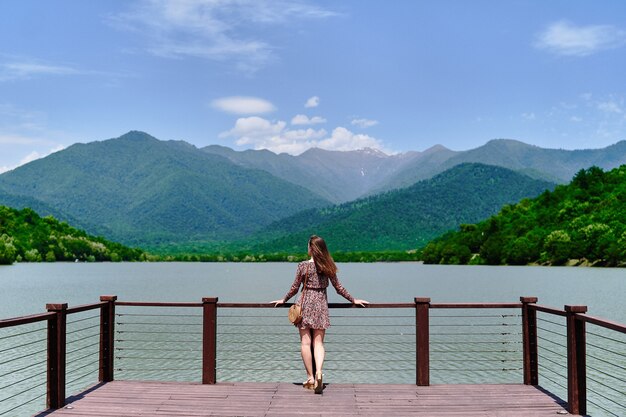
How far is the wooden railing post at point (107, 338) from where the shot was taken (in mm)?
9289

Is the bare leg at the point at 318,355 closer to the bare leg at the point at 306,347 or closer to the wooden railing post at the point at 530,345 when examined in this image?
the bare leg at the point at 306,347

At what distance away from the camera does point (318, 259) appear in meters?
8.38

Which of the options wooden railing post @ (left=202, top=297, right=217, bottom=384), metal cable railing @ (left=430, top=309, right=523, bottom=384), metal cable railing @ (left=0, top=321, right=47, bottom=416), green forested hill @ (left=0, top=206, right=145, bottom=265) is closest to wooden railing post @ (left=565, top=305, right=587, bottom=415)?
metal cable railing @ (left=430, top=309, right=523, bottom=384)

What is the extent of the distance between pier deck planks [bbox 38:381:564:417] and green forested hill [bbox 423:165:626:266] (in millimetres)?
81072

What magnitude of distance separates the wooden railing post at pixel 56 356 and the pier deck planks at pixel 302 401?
0.62 feet

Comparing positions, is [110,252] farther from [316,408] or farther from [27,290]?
[316,408]

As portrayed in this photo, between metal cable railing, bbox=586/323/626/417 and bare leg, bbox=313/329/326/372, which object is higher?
bare leg, bbox=313/329/326/372

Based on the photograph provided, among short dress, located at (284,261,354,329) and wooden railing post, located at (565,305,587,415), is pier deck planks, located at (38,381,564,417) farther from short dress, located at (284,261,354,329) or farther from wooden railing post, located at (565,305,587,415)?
short dress, located at (284,261,354,329)

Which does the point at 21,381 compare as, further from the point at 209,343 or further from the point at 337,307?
the point at 337,307

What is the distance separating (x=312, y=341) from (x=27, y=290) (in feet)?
190

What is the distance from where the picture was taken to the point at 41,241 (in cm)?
12406

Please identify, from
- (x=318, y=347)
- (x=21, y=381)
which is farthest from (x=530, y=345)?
(x=21, y=381)

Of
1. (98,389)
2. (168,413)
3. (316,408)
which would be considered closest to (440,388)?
(316,408)

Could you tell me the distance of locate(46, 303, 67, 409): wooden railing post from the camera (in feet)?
25.4
